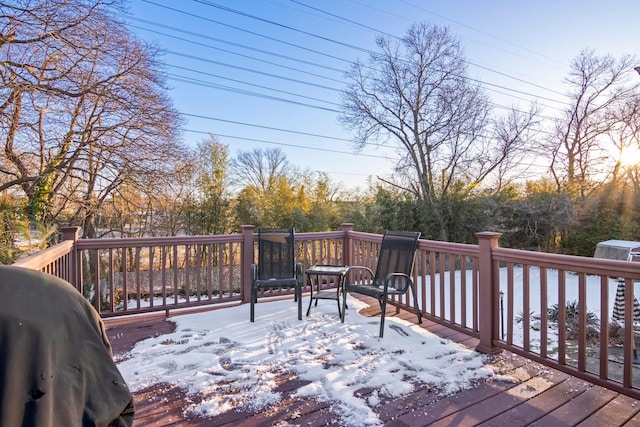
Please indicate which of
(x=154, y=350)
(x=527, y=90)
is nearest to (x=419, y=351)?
(x=154, y=350)

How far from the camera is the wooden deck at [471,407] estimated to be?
1.87m

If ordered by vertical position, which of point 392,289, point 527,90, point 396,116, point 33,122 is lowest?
point 392,289

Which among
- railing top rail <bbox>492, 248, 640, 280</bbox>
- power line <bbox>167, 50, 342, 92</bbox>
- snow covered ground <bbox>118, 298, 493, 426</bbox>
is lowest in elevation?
snow covered ground <bbox>118, 298, 493, 426</bbox>

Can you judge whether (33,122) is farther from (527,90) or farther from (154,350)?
(527,90)

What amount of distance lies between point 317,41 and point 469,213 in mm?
6446

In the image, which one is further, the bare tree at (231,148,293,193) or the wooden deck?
the bare tree at (231,148,293,193)

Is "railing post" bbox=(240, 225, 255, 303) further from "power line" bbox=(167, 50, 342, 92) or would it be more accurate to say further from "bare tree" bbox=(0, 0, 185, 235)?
"power line" bbox=(167, 50, 342, 92)

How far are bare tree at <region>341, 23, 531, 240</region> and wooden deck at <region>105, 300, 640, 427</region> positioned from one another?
8.56 metres

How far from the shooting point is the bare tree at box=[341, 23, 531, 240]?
34.9 feet

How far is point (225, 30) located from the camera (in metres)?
8.05

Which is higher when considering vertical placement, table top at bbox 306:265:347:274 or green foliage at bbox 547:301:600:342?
table top at bbox 306:265:347:274

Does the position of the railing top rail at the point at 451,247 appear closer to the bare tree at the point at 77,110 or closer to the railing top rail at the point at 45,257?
the railing top rail at the point at 45,257

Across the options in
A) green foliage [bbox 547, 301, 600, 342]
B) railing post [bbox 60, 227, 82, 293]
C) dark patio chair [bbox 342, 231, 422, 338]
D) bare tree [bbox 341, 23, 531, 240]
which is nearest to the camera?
dark patio chair [bbox 342, 231, 422, 338]

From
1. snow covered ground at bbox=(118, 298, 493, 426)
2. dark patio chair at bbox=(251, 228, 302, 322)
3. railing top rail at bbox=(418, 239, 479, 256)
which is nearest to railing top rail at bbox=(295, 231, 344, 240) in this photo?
dark patio chair at bbox=(251, 228, 302, 322)
